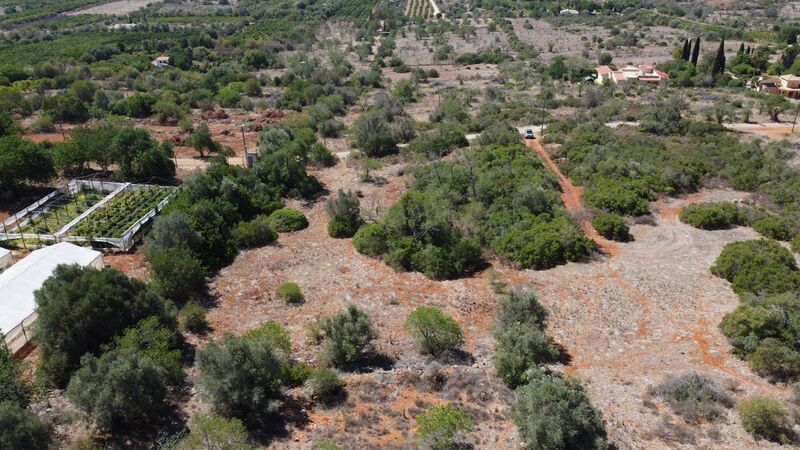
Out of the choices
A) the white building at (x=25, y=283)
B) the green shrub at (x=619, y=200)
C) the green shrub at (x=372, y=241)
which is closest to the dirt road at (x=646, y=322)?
the green shrub at (x=619, y=200)

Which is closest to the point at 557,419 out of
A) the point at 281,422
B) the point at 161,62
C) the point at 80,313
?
the point at 281,422

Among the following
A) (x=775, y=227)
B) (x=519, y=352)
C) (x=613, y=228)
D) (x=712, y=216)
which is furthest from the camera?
(x=712, y=216)

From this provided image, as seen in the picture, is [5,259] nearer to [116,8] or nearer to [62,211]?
[62,211]

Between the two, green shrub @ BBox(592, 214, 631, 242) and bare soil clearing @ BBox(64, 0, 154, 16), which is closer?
green shrub @ BBox(592, 214, 631, 242)

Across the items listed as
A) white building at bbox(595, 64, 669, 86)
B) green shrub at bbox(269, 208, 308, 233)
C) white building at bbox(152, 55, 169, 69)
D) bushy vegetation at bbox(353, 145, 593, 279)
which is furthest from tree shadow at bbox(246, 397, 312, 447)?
white building at bbox(152, 55, 169, 69)

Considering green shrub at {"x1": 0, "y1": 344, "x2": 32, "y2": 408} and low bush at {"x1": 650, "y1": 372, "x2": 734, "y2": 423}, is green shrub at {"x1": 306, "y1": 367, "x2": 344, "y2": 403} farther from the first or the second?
low bush at {"x1": 650, "y1": 372, "x2": 734, "y2": 423}

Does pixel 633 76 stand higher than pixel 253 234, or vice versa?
pixel 633 76

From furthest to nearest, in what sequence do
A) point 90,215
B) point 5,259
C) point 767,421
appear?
point 90,215 < point 5,259 < point 767,421

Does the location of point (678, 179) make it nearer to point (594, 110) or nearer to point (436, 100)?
point (594, 110)
